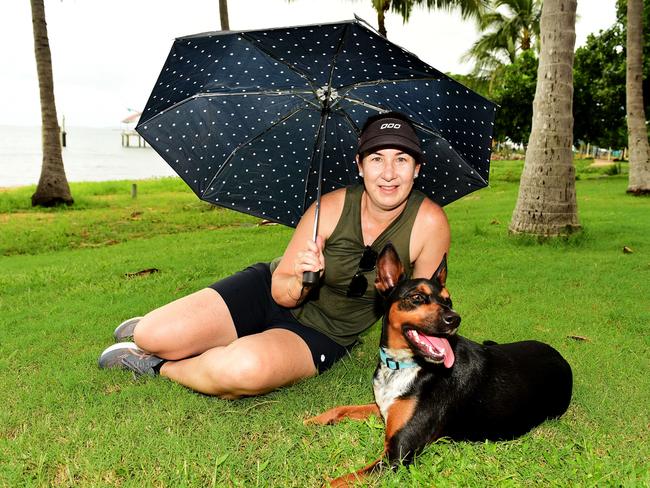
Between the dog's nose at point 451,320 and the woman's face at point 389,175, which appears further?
the woman's face at point 389,175

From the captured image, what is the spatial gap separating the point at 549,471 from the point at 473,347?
0.79 metres

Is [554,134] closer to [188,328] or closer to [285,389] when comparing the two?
[285,389]

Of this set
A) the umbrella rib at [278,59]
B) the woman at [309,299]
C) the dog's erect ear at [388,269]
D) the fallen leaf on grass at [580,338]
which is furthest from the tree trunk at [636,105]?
the dog's erect ear at [388,269]

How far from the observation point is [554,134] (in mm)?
8531

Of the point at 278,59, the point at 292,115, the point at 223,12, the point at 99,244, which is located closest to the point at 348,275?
the point at 292,115

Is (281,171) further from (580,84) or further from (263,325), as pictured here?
(580,84)

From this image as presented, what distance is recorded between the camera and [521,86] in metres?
27.9

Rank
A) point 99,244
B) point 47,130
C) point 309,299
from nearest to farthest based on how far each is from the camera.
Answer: point 309,299 → point 99,244 → point 47,130

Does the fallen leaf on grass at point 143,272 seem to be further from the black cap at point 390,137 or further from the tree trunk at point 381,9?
the tree trunk at point 381,9

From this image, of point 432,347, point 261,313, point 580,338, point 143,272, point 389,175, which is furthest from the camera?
point 143,272

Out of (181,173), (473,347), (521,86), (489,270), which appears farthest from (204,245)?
(521,86)

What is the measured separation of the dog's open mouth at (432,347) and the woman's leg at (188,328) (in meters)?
1.63

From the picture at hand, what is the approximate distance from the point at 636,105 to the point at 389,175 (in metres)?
14.7

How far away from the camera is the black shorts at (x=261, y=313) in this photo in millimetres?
4141
